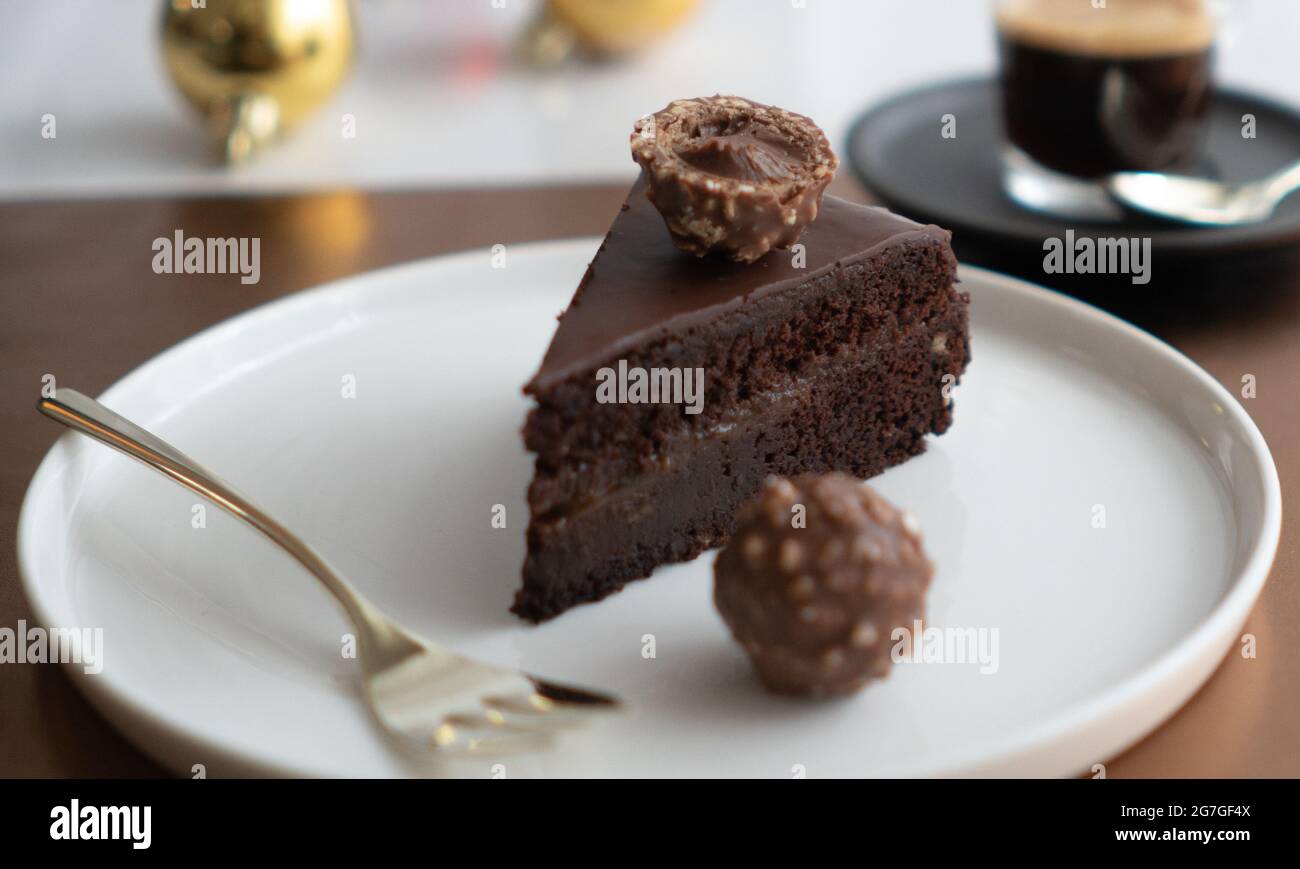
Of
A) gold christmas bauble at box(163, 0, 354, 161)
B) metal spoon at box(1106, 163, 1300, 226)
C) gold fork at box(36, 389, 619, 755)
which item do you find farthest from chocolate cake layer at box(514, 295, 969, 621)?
gold christmas bauble at box(163, 0, 354, 161)

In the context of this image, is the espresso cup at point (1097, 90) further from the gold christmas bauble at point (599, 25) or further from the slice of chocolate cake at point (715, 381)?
the gold christmas bauble at point (599, 25)

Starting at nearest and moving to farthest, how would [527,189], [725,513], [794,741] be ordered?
1. [794,741]
2. [725,513]
3. [527,189]

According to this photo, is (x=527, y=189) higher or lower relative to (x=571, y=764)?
higher

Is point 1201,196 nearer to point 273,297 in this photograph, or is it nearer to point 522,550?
point 522,550

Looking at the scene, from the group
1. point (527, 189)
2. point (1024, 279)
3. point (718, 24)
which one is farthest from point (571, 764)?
point (718, 24)

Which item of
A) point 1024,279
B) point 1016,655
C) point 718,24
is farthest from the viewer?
point 718,24
